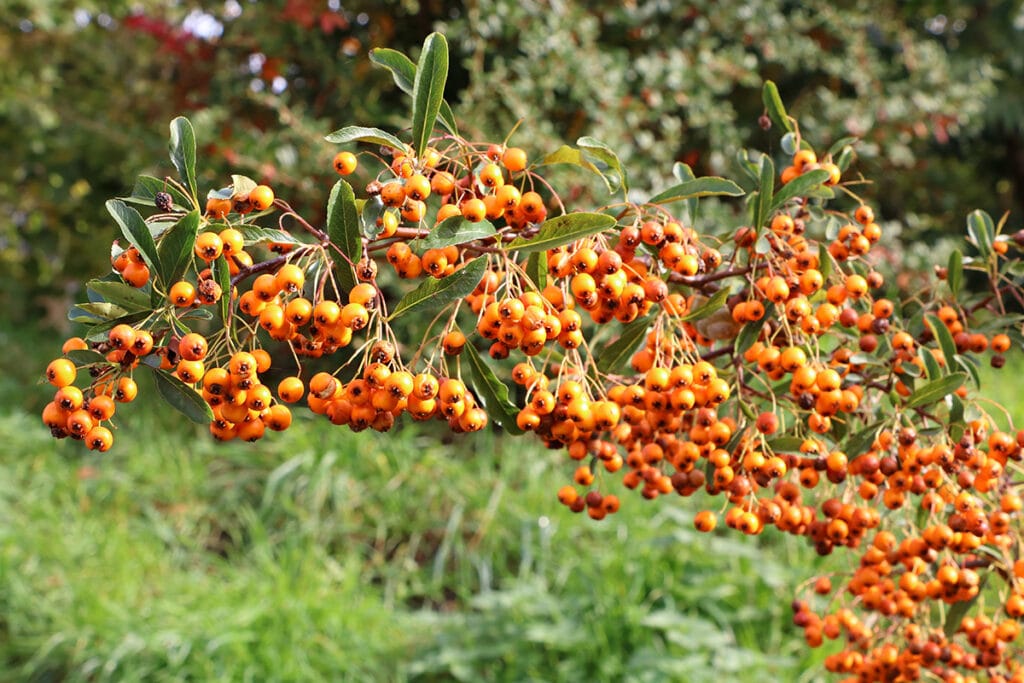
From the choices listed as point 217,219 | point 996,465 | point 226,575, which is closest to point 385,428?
point 217,219

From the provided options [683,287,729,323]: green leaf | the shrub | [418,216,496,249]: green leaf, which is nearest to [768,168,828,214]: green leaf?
the shrub

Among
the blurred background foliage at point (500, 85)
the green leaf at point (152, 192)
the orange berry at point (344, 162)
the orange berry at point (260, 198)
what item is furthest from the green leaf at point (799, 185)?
the blurred background foliage at point (500, 85)

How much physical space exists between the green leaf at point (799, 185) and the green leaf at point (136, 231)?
2.72 feet

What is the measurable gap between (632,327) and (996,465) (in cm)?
56

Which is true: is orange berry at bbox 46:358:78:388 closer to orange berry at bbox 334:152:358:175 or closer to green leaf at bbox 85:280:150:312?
green leaf at bbox 85:280:150:312

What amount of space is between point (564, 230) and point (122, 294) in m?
0.52

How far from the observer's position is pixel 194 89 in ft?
17.0

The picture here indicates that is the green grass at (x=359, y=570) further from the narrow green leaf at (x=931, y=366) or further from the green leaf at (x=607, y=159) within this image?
the green leaf at (x=607, y=159)

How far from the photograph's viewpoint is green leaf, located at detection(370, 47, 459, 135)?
1259 millimetres

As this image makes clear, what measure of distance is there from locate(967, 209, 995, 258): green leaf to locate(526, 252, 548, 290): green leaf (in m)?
0.79

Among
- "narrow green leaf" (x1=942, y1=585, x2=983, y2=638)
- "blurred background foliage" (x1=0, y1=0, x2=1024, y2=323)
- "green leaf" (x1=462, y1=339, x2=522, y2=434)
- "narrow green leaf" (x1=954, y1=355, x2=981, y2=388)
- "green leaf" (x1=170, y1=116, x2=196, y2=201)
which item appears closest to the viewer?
"green leaf" (x1=170, y1=116, x2=196, y2=201)

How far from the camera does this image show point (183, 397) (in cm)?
109

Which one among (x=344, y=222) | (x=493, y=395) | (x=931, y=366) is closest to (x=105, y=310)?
(x=344, y=222)

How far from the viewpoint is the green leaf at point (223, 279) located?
104cm
